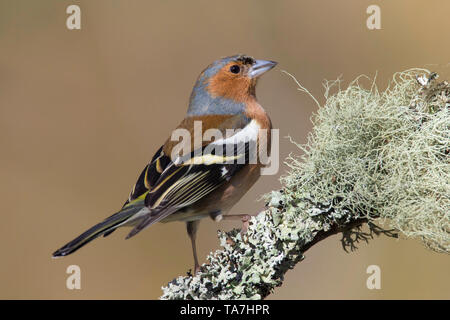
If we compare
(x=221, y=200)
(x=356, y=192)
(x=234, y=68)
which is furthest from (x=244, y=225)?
(x=234, y=68)

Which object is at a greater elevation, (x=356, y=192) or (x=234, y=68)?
(x=234, y=68)

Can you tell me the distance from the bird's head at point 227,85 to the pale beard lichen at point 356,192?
129 cm

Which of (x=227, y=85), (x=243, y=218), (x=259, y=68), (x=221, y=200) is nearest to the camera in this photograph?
(x=243, y=218)

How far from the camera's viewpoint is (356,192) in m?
2.82

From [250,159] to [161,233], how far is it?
2.47 meters

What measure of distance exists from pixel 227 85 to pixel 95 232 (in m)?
1.65

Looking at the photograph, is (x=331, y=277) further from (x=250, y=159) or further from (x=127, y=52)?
(x=127, y=52)

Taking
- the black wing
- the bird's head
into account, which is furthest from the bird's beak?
the black wing

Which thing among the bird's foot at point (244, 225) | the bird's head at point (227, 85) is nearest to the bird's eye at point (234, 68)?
the bird's head at point (227, 85)

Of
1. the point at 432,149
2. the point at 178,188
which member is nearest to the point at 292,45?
the point at 178,188

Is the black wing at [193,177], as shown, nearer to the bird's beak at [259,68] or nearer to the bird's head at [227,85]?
the bird's head at [227,85]

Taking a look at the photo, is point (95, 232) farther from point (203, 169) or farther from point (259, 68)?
point (259, 68)

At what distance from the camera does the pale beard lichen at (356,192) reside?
8.98ft

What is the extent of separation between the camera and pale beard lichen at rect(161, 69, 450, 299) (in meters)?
2.74
